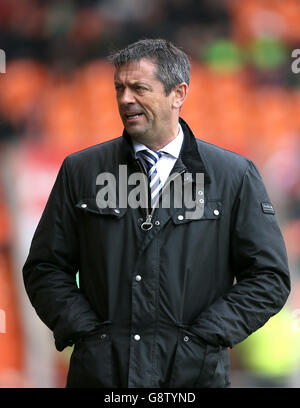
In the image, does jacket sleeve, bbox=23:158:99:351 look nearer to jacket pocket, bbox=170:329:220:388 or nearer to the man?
the man

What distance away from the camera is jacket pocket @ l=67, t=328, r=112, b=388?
2.25 meters

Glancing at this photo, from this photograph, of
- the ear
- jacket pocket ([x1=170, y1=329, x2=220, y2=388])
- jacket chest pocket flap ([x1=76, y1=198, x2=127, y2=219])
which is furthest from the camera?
the ear

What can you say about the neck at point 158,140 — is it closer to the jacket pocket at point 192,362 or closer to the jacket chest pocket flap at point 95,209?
the jacket chest pocket flap at point 95,209

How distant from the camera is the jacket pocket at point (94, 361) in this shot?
88.7 inches

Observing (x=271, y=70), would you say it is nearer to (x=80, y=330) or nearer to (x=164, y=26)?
(x=164, y=26)

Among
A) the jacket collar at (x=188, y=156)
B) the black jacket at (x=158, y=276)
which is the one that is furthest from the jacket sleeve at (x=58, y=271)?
the jacket collar at (x=188, y=156)

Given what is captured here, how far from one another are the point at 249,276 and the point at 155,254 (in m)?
0.33

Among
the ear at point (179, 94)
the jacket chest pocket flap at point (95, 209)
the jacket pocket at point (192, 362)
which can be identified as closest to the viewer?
the jacket pocket at point (192, 362)

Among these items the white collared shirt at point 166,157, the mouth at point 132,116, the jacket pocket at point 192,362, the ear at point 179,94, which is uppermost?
the ear at point 179,94

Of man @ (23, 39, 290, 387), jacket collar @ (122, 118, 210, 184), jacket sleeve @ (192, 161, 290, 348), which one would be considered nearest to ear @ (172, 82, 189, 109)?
man @ (23, 39, 290, 387)

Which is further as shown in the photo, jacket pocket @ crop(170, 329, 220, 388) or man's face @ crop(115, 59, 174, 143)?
man's face @ crop(115, 59, 174, 143)

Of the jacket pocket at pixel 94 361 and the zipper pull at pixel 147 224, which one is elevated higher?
the zipper pull at pixel 147 224
